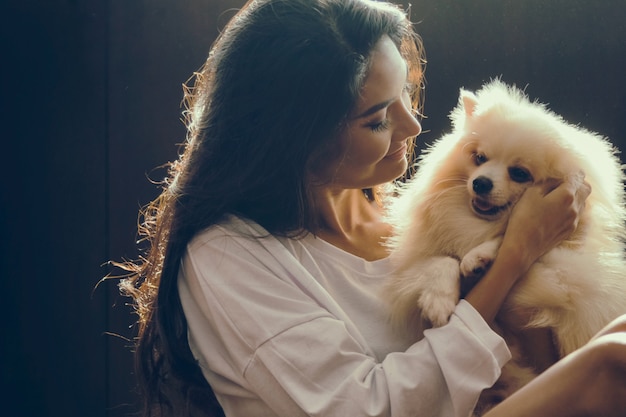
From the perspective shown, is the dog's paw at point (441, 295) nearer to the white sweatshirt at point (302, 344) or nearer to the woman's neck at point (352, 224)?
the white sweatshirt at point (302, 344)

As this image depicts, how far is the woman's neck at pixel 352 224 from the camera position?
5.79ft

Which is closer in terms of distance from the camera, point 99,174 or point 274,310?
point 274,310

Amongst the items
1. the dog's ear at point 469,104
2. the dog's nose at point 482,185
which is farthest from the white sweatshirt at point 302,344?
the dog's ear at point 469,104

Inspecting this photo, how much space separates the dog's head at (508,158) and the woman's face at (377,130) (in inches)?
5.5

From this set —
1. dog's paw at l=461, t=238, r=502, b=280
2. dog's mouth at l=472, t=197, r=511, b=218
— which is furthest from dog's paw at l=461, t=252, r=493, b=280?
dog's mouth at l=472, t=197, r=511, b=218

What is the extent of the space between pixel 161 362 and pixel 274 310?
0.32 meters

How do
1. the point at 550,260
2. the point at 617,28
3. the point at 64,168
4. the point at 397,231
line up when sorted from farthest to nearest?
the point at 64,168, the point at 617,28, the point at 397,231, the point at 550,260

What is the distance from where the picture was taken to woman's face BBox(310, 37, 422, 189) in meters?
1.62

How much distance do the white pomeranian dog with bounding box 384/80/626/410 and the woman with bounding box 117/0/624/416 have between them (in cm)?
5

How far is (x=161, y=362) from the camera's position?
1627 mm

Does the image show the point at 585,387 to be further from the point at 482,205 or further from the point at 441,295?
the point at 482,205

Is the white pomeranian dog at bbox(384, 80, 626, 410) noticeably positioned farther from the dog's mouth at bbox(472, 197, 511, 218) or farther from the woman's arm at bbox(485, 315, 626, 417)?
the woman's arm at bbox(485, 315, 626, 417)

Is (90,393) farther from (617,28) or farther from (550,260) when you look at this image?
(617,28)

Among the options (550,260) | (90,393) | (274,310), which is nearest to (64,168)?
(90,393)
